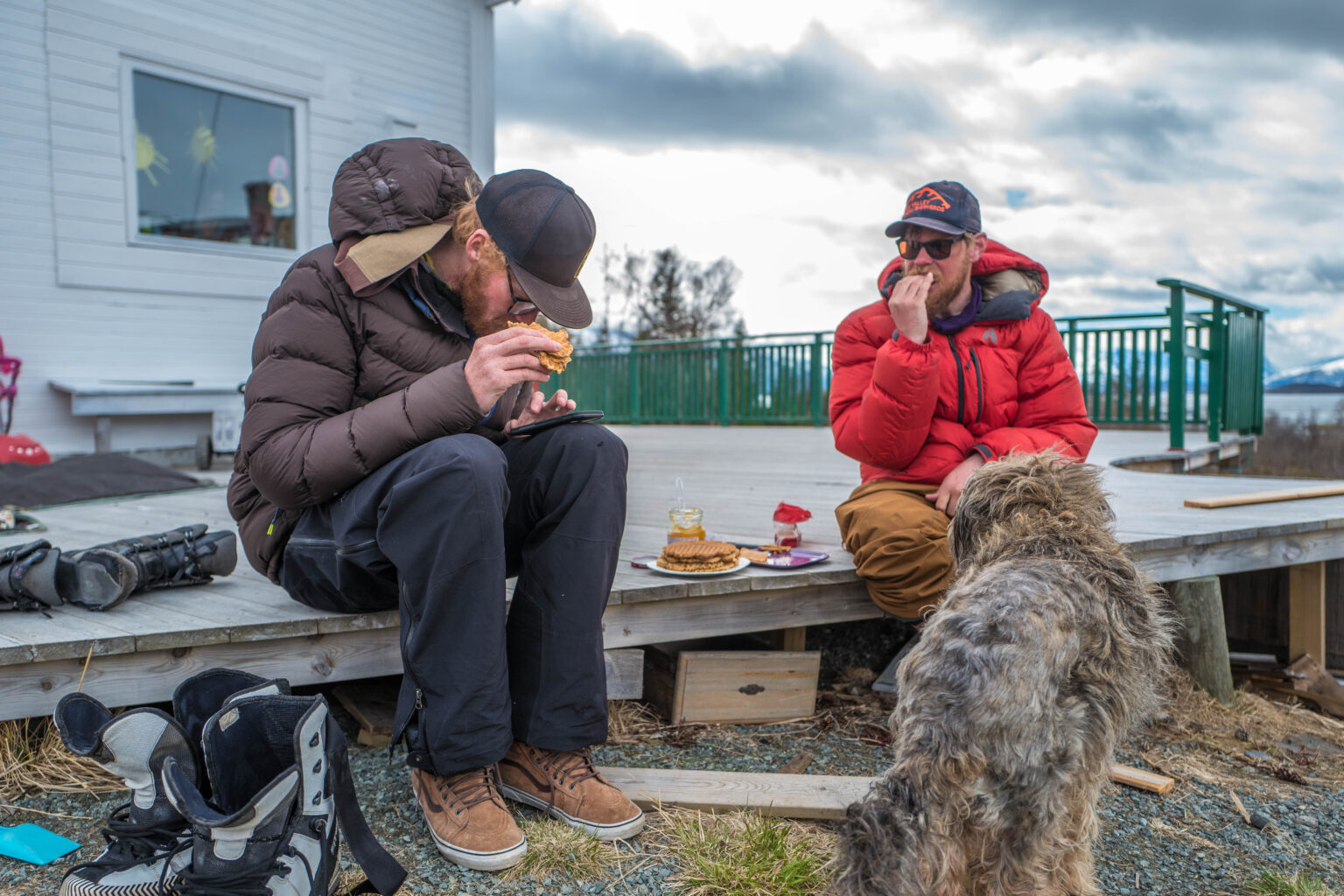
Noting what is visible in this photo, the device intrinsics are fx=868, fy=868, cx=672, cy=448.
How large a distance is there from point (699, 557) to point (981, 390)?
1.05 m

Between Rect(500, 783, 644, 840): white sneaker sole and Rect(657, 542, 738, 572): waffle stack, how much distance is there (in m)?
0.89

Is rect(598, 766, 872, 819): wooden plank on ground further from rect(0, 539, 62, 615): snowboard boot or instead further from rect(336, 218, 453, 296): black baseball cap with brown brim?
rect(0, 539, 62, 615): snowboard boot

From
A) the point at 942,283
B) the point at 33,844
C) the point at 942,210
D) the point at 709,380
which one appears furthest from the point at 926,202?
the point at 709,380

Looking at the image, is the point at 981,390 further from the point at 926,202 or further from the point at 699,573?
the point at 699,573

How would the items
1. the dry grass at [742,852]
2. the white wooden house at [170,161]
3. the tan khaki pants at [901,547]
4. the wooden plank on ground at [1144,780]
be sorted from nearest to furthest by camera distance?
the dry grass at [742,852], the wooden plank on ground at [1144,780], the tan khaki pants at [901,547], the white wooden house at [170,161]

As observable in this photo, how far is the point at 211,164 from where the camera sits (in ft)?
23.7

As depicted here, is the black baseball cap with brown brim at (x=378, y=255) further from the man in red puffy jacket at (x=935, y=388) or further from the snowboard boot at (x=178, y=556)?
the man in red puffy jacket at (x=935, y=388)

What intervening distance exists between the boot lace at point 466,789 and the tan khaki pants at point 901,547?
1.34m

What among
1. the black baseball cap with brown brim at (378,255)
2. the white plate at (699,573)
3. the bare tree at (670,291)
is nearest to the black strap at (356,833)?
the black baseball cap with brown brim at (378,255)

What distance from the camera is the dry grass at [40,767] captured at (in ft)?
6.98

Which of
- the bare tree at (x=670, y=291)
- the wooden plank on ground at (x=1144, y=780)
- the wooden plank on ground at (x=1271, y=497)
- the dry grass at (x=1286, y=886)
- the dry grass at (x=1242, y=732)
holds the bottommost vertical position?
the dry grass at (x=1242, y=732)

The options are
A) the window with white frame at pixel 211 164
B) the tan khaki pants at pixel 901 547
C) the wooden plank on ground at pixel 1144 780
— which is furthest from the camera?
the window with white frame at pixel 211 164

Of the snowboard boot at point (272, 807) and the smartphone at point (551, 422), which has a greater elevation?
the smartphone at point (551, 422)

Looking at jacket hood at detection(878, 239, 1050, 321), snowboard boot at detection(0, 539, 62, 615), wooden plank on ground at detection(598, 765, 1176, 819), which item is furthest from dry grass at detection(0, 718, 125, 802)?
jacket hood at detection(878, 239, 1050, 321)
